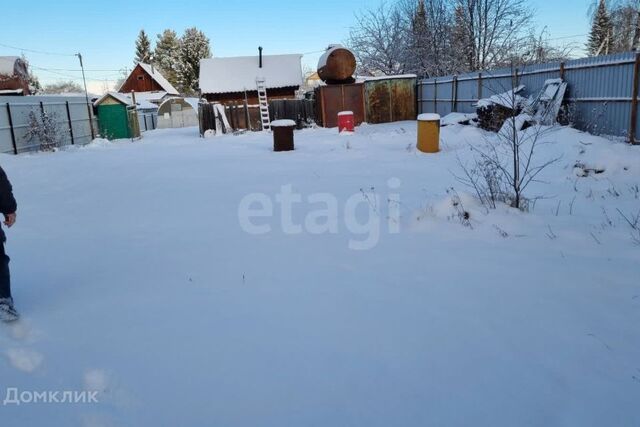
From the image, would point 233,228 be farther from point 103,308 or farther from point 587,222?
point 587,222

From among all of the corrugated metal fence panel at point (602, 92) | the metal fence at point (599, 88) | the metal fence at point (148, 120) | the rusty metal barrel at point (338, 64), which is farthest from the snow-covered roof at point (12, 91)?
the corrugated metal fence panel at point (602, 92)

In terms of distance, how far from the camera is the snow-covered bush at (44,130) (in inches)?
634

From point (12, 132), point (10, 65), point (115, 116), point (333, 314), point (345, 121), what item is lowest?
point (333, 314)

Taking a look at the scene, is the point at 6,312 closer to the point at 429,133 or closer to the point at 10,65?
the point at 429,133

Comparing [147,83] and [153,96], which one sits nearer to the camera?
[153,96]

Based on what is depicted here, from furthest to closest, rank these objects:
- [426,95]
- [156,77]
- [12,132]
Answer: [156,77], [426,95], [12,132]

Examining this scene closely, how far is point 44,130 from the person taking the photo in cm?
1641

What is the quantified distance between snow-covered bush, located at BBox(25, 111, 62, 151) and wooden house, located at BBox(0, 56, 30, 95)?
7301mm

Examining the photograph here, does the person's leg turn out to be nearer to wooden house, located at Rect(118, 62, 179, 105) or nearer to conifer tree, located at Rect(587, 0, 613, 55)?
conifer tree, located at Rect(587, 0, 613, 55)

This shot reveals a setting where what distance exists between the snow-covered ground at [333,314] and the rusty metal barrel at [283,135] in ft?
20.8

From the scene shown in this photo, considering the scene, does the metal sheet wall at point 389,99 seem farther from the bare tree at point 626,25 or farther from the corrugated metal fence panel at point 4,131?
the corrugated metal fence panel at point 4,131

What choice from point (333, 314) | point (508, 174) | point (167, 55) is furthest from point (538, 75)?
point (167, 55)

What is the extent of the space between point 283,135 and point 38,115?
10445 mm

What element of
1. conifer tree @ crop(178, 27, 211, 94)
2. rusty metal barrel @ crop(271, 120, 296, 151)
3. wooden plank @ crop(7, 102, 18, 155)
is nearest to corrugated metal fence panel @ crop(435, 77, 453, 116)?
rusty metal barrel @ crop(271, 120, 296, 151)
